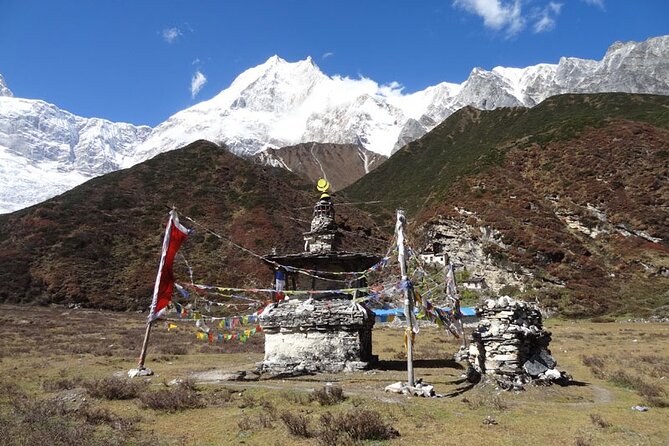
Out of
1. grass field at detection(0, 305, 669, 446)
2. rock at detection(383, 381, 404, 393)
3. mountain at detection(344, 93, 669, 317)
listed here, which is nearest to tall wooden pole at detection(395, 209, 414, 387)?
rock at detection(383, 381, 404, 393)

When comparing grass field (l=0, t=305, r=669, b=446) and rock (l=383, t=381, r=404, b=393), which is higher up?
rock (l=383, t=381, r=404, b=393)

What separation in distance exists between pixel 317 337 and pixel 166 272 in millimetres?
6305

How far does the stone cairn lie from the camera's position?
14451 millimetres

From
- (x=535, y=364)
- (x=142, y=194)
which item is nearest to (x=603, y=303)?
(x=535, y=364)

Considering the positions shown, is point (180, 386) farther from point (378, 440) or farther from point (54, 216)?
point (54, 216)

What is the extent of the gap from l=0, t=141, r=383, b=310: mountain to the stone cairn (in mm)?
34157

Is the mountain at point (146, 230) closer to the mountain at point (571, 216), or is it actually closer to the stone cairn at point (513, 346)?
the mountain at point (571, 216)

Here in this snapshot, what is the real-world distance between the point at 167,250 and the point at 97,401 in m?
6.51

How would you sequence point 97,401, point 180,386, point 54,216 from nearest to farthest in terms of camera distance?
1. point 97,401
2. point 180,386
3. point 54,216

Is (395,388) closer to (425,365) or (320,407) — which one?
(320,407)

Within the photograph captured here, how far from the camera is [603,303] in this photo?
156 feet

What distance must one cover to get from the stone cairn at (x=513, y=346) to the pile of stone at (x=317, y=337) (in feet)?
14.2

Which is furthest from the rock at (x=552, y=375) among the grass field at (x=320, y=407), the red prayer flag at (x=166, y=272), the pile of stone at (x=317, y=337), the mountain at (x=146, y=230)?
the mountain at (x=146, y=230)

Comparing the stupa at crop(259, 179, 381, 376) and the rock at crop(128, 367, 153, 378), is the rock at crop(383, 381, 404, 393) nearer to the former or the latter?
the stupa at crop(259, 179, 381, 376)
